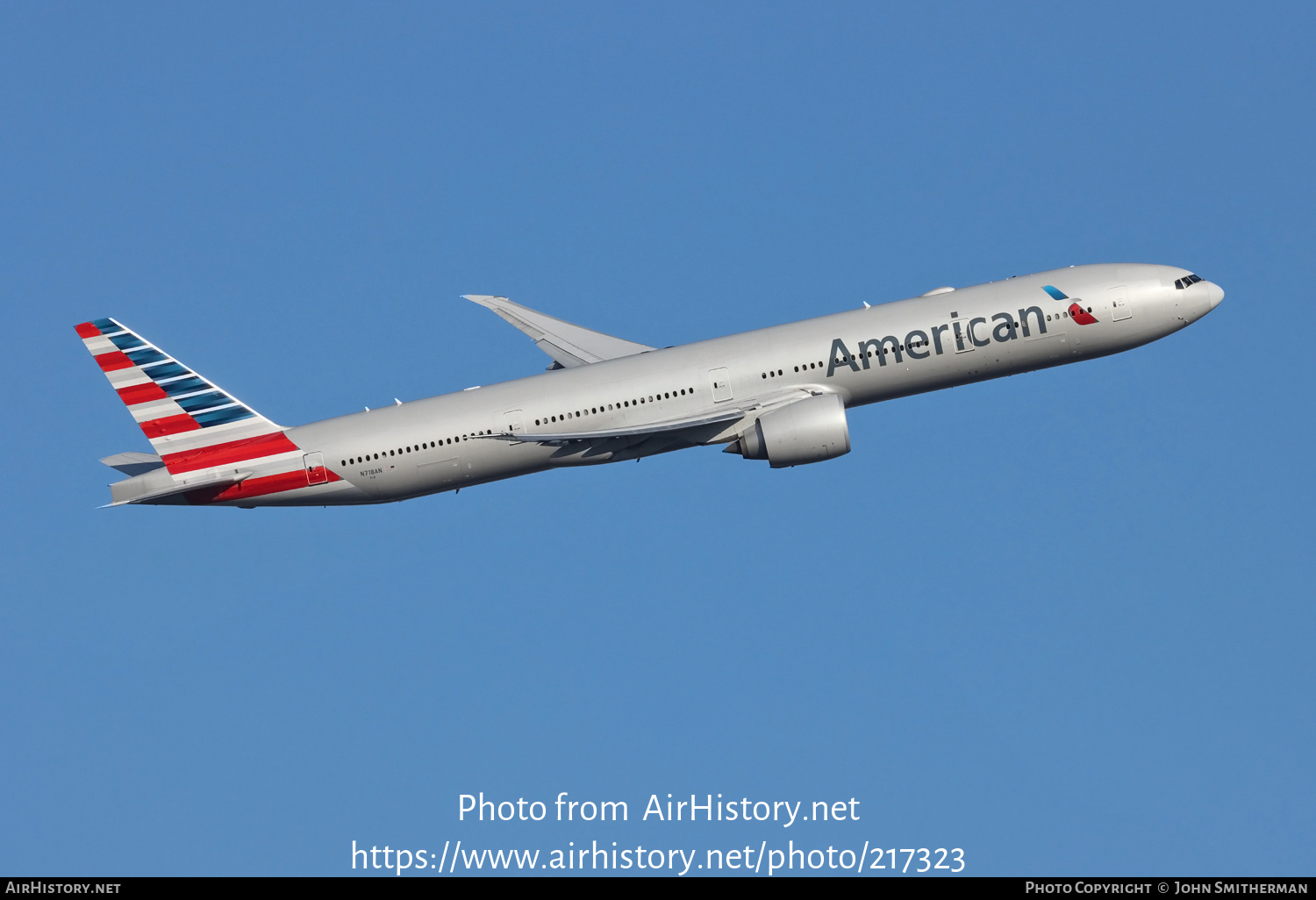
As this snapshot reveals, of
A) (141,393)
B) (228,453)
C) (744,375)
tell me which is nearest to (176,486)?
(228,453)

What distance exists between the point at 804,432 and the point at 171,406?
28.9 m

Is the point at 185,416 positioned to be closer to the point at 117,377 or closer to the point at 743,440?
the point at 117,377

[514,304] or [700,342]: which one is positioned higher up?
[514,304]

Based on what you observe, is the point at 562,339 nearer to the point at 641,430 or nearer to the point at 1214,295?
the point at 641,430

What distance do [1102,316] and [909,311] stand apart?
885 centimetres

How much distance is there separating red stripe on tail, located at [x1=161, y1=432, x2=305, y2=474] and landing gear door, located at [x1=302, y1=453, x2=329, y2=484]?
851 mm

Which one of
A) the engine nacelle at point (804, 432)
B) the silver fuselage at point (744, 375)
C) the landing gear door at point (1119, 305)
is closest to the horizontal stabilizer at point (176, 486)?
the silver fuselage at point (744, 375)

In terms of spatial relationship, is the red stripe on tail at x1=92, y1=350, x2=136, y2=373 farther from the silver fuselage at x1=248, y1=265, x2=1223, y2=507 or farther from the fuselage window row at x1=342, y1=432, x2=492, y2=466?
the fuselage window row at x1=342, y1=432, x2=492, y2=466

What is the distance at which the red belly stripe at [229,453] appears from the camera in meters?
63.0

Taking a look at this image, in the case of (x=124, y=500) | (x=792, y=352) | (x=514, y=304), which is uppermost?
(x=514, y=304)

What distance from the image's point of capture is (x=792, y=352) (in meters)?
61.3

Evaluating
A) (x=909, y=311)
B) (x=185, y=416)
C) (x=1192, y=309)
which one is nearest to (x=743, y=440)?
(x=909, y=311)

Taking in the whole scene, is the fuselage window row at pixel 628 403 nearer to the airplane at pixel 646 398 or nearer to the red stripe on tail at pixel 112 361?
the airplane at pixel 646 398

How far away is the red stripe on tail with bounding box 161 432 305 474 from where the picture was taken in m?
63.0
